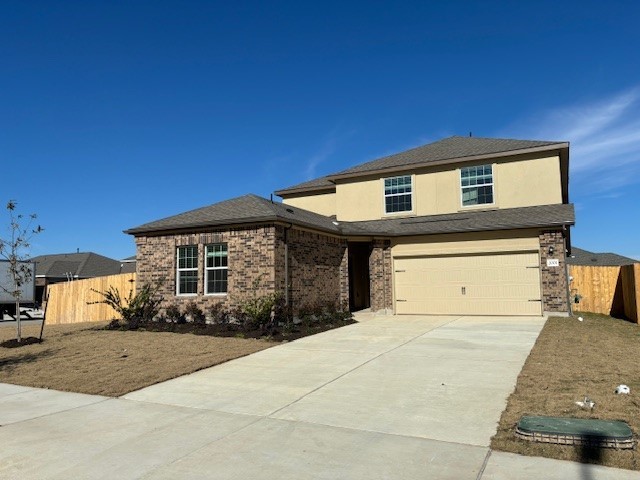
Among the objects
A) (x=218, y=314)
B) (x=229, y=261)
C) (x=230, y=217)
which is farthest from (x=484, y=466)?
(x=230, y=217)

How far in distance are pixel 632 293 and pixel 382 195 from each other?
9.87 m

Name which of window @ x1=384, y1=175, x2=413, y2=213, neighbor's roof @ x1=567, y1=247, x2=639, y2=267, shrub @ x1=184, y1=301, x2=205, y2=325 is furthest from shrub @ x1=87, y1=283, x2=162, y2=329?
neighbor's roof @ x1=567, y1=247, x2=639, y2=267

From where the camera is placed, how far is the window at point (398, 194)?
19766 mm

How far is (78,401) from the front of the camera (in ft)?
21.8

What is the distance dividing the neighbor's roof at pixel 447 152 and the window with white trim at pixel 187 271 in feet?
26.9

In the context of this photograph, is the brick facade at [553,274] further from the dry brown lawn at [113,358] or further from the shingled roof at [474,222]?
the dry brown lawn at [113,358]

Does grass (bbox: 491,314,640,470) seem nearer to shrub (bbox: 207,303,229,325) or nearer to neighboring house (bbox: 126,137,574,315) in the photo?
neighboring house (bbox: 126,137,574,315)

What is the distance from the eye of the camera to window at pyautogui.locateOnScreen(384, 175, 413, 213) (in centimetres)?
1977

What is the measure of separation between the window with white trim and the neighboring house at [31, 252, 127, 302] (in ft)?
87.0

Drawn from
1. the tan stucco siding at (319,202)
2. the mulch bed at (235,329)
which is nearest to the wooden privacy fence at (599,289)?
the mulch bed at (235,329)

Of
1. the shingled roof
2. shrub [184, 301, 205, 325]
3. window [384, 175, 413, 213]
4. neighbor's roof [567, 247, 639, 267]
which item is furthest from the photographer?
neighbor's roof [567, 247, 639, 267]

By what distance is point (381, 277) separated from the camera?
17.8 meters

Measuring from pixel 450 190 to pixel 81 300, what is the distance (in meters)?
17.4

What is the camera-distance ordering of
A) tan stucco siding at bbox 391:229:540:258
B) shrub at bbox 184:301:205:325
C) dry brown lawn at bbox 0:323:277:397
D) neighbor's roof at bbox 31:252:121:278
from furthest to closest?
neighbor's roof at bbox 31:252:121:278 → tan stucco siding at bbox 391:229:540:258 → shrub at bbox 184:301:205:325 → dry brown lawn at bbox 0:323:277:397
